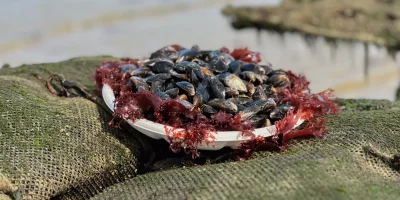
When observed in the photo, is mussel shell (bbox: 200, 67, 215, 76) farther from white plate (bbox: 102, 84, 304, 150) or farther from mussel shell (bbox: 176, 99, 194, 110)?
white plate (bbox: 102, 84, 304, 150)

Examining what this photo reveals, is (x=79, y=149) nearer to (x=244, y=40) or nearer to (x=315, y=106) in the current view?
(x=315, y=106)

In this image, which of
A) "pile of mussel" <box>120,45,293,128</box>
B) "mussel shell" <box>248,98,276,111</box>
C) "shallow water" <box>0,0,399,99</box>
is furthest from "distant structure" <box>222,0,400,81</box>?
"mussel shell" <box>248,98,276,111</box>

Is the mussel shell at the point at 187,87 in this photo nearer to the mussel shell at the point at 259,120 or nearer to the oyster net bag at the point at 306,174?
the mussel shell at the point at 259,120

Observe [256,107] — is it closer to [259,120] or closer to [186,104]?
[259,120]

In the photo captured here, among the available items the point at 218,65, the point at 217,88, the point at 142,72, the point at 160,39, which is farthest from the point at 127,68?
the point at 160,39

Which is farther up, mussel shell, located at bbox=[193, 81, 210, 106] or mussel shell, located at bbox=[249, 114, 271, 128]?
mussel shell, located at bbox=[193, 81, 210, 106]

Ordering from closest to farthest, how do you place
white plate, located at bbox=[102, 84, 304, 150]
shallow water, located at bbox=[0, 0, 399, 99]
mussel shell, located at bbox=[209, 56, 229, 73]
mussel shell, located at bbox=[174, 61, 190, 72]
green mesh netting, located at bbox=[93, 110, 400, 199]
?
green mesh netting, located at bbox=[93, 110, 400, 199], white plate, located at bbox=[102, 84, 304, 150], mussel shell, located at bbox=[174, 61, 190, 72], mussel shell, located at bbox=[209, 56, 229, 73], shallow water, located at bbox=[0, 0, 399, 99]

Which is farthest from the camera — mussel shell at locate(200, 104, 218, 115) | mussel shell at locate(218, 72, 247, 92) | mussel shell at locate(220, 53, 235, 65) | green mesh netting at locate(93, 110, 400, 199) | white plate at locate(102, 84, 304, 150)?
mussel shell at locate(220, 53, 235, 65)
